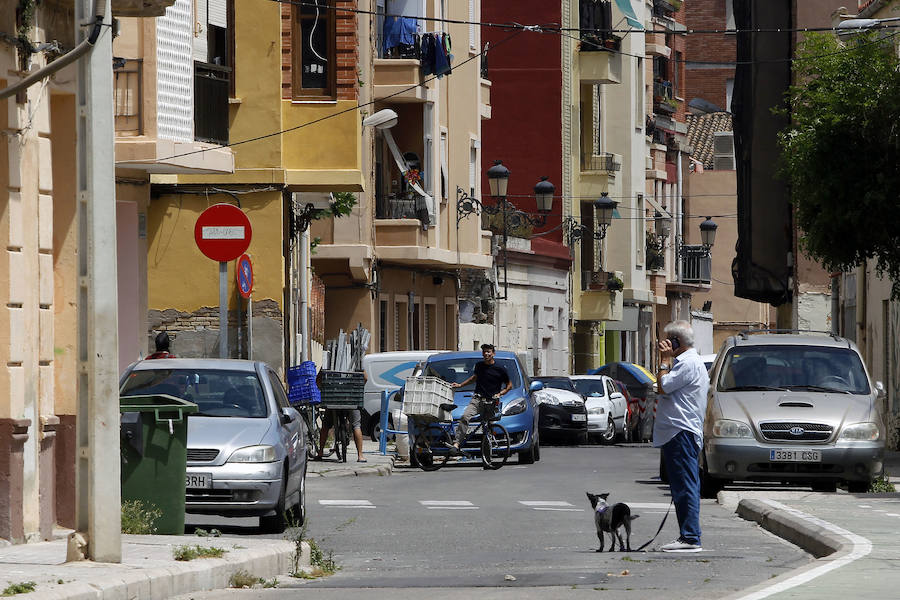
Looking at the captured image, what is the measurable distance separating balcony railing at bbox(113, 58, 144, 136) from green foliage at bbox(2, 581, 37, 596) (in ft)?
46.6

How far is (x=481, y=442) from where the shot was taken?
1120 inches

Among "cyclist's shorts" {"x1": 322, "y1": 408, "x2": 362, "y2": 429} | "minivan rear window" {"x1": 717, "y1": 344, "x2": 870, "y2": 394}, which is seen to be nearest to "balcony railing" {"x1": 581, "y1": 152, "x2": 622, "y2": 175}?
"cyclist's shorts" {"x1": 322, "y1": 408, "x2": 362, "y2": 429}

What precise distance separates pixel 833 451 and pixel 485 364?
7997 millimetres

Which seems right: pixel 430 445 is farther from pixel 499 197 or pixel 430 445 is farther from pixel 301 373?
pixel 499 197

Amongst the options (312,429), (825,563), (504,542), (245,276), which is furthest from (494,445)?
(825,563)

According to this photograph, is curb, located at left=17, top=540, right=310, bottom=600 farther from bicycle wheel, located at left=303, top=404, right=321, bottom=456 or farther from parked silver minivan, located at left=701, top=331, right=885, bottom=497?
bicycle wheel, located at left=303, top=404, right=321, bottom=456

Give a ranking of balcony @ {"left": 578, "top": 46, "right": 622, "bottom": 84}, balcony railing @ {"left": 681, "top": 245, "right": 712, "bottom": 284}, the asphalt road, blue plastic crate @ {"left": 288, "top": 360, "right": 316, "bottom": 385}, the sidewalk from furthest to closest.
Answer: balcony railing @ {"left": 681, "top": 245, "right": 712, "bottom": 284}
balcony @ {"left": 578, "top": 46, "right": 622, "bottom": 84}
blue plastic crate @ {"left": 288, "top": 360, "right": 316, "bottom": 385}
the asphalt road
the sidewalk

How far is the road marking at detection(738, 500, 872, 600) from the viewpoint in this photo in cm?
1110

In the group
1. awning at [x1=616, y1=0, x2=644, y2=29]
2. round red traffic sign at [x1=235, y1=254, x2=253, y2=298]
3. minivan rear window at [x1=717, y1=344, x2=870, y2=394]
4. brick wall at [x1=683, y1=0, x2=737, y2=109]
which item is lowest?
minivan rear window at [x1=717, y1=344, x2=870, y2=394]

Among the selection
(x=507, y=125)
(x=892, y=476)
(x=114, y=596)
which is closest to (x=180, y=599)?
(x=114, y=596)

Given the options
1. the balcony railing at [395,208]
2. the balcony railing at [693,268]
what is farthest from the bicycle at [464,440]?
the balcony railing at [693,268]

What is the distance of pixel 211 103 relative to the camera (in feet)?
88.6

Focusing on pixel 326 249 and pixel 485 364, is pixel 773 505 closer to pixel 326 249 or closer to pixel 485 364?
pixel 485 364

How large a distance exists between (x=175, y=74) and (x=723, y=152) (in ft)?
226
